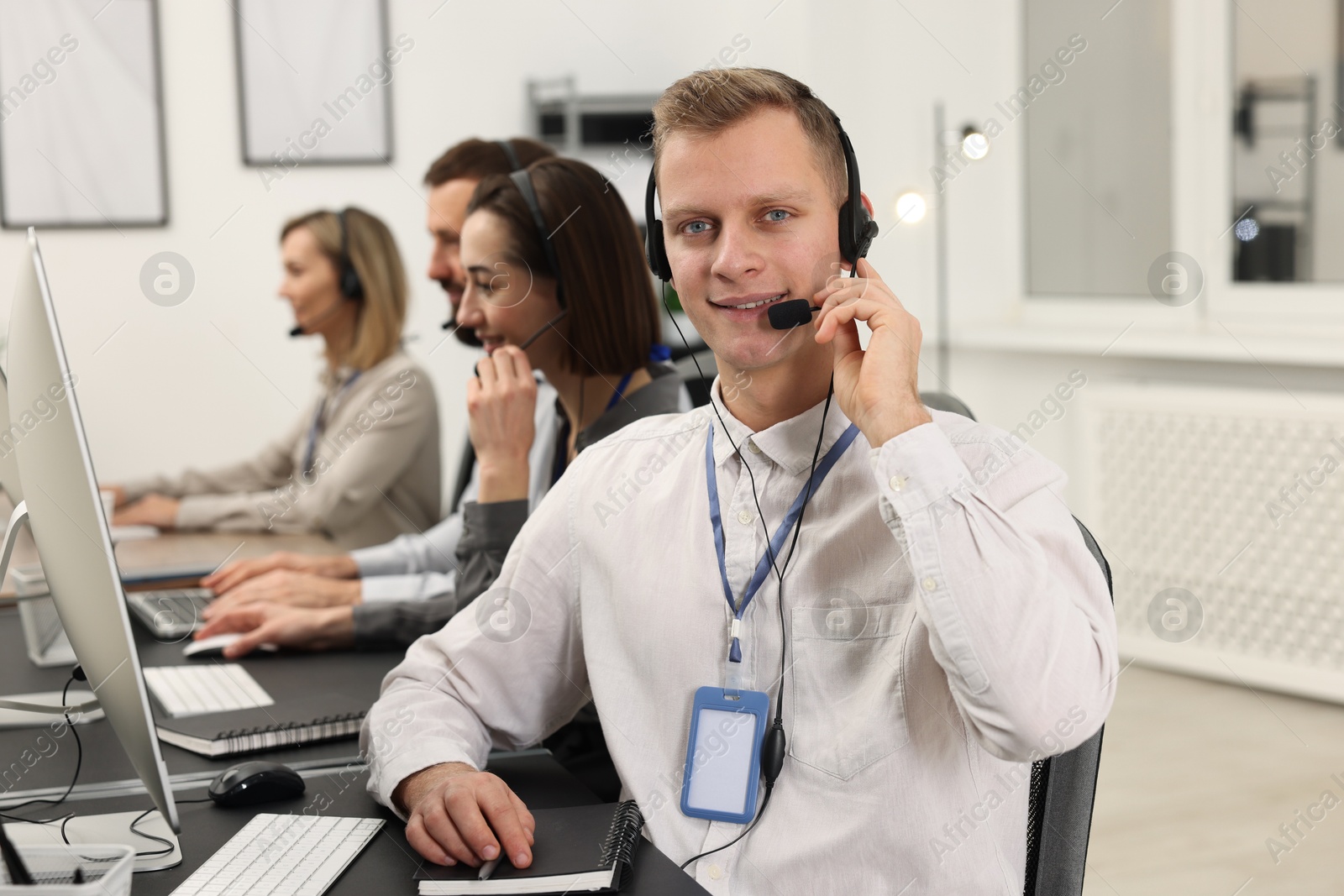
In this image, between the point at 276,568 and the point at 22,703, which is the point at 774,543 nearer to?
the point at 22,703

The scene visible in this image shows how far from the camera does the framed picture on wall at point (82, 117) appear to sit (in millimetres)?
3955

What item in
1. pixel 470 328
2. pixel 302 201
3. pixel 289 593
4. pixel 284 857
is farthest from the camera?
pixel 302 201

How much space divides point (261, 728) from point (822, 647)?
62cm

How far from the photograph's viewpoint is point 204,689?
57.4 inches

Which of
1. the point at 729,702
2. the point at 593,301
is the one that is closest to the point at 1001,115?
the point at 593,301

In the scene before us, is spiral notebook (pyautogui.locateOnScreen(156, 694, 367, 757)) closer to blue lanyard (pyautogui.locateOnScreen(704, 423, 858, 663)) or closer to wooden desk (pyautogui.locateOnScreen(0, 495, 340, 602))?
blue lanyard (pyautogui.locateOnScreen(704, 423, 858, 663))

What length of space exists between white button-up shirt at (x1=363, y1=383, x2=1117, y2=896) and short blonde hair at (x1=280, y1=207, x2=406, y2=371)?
1.82 metres

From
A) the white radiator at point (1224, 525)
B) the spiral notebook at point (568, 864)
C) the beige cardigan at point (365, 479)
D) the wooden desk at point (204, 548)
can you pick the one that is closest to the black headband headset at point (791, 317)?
Answer: the spiral notebook at point (568, 864)

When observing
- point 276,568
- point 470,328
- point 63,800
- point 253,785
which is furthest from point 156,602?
point 253,785

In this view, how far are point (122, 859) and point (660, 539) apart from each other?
1.83 ft

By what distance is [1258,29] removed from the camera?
344 cm

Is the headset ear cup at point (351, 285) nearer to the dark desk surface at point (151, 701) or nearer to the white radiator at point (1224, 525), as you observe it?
the dark desk surface at point (151, 701)

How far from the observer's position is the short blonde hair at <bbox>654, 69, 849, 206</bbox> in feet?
3.72

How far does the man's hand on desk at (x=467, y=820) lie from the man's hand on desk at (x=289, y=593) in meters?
0.75
